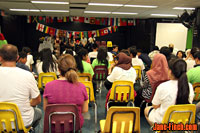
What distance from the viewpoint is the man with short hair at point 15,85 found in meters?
1.67

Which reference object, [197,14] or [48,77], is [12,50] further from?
[197,14]

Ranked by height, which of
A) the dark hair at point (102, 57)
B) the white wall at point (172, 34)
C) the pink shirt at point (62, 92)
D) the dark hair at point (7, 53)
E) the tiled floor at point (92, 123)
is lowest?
the tiled floor at point (92, 123)

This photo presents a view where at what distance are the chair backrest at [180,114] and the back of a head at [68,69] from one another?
3.14ft

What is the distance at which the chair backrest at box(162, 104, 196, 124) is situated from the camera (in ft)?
5.61

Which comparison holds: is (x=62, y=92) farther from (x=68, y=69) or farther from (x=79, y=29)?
(x=79, y=29)

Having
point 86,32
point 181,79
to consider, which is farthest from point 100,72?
point 86,32

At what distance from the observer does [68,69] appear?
1778mm

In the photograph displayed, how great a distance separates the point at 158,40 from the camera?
9.47 meters

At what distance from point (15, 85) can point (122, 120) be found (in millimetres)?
1063

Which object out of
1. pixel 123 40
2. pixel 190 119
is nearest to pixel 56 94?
pixel 190 119

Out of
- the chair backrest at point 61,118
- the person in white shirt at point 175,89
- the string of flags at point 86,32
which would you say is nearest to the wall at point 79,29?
the string of flags at point 86,32

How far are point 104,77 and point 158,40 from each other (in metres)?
6.31

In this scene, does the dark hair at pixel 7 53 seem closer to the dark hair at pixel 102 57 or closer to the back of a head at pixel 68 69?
the back of a head at pixel 68 69

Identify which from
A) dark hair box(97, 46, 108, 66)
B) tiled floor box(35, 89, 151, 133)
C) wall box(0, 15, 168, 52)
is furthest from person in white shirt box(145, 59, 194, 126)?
wall box(0, 15, 168, 52)
